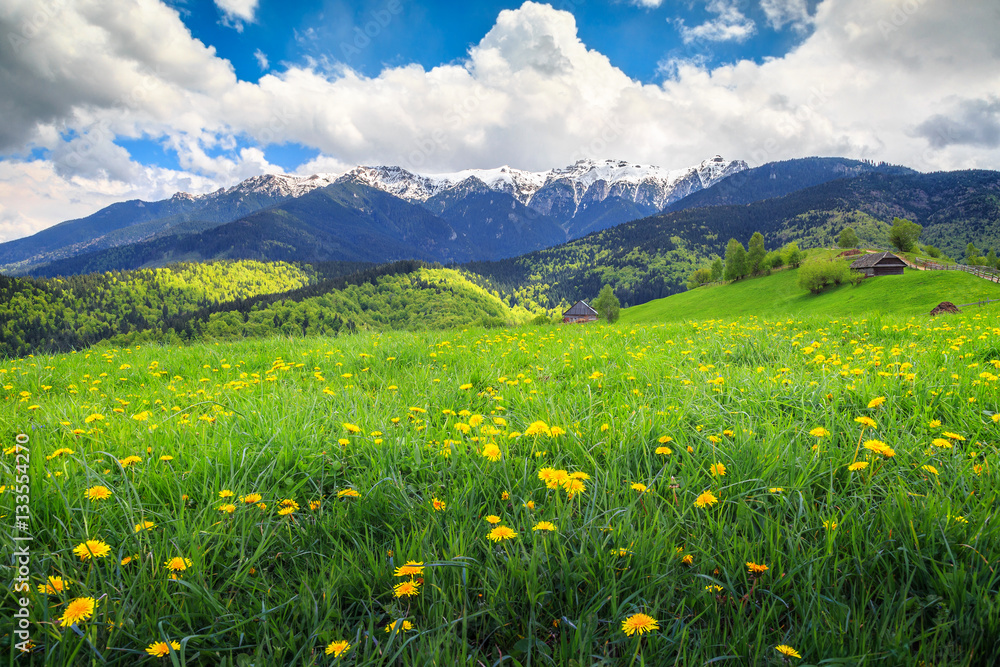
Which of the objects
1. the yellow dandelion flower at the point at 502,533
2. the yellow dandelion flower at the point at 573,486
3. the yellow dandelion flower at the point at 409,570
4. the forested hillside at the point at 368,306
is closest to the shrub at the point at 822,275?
the forested hillside at the point at 368,306

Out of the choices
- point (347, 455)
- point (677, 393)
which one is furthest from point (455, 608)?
point (677, 393)

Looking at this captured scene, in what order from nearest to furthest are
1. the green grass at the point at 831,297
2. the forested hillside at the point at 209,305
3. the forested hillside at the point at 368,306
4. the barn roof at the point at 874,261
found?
the green grass at the point at 831,297 → the barn roof at the point at 874,261 → the forested hillside at the point at 368,306 → the forested hillside at the point at 209,305

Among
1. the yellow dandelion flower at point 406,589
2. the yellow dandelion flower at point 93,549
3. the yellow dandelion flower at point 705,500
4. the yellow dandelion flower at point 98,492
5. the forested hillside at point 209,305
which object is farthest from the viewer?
the forested hillside at point 209,305

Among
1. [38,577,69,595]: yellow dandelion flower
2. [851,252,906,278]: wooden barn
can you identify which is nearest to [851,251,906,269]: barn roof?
[851,252,906,278]: wooden barn

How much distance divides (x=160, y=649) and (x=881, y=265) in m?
84.3

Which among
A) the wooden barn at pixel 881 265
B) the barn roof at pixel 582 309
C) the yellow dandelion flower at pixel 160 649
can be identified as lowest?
the barn roof at pixel 582 309

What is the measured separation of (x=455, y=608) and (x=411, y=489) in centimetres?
80

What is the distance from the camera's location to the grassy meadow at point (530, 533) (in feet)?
4.49

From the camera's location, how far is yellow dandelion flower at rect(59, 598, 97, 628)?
4.22ft

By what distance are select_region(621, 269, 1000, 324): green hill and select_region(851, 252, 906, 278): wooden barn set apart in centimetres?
277

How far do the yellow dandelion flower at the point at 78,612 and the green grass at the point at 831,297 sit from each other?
96.7 feet

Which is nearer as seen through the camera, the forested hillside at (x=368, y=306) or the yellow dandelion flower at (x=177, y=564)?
the yellow dandelion flower at (x=177, y=564)

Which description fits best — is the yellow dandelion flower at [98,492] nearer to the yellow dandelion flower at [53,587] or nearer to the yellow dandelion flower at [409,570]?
the yellow dandelion flower at [53,587]

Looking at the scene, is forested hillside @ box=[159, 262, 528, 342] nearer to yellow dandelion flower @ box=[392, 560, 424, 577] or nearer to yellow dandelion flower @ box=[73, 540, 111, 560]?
yellow dandelion flower @ box=[73, 540, 111, 560]
